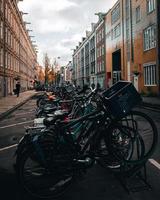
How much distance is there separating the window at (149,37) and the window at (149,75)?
2.01 metres

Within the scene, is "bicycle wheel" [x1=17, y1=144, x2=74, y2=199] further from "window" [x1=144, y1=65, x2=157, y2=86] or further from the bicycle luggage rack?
"window" [x1=144, y1=65, x2=157, y2=86]

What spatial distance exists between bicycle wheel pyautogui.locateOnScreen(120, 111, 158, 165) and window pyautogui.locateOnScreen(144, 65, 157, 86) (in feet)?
90.1

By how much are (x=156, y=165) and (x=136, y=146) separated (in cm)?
105

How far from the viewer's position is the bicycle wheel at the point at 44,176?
456 centimetres

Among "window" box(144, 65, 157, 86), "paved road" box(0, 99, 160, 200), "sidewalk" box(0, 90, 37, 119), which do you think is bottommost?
"paved road" box(0, 99, 160, 200)

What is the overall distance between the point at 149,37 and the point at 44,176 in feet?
103

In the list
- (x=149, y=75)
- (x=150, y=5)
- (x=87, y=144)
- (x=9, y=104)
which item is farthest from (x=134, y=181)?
(x=150, y=5)

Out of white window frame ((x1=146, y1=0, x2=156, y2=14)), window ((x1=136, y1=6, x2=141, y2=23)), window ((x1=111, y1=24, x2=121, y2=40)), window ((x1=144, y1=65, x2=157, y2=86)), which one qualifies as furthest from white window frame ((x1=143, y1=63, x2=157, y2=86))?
window ((x1=111, y1=24, x2=121, y2=40))

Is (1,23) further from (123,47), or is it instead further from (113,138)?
(113,138)

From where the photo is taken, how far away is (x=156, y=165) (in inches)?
243

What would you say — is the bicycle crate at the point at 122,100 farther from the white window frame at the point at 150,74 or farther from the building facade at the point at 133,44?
the white window frame at the point at 150,74

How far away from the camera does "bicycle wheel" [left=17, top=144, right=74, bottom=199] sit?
456 cm

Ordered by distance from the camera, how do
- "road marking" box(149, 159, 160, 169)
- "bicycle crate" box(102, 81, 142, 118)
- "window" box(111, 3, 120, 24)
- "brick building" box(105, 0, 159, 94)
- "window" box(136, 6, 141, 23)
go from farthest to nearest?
1. "window" box(111, 3, 120, 24)
2. "window" box(136, 6, 141, 23)
3. "brick building" box(105, 0, 159, 94)
4. "road marking" box(149, 159, 160, 169)
5. "bicycle crate" box(102, 81, 142, 118)

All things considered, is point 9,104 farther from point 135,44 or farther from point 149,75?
point 135,44
